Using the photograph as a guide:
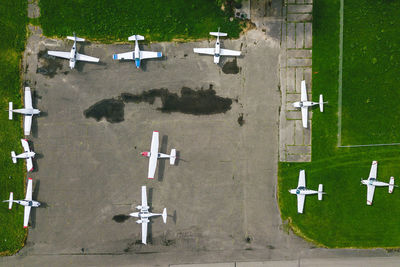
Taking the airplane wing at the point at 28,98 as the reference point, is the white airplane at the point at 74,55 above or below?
above

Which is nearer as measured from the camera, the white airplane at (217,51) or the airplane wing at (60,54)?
the white airplane at (217,51)

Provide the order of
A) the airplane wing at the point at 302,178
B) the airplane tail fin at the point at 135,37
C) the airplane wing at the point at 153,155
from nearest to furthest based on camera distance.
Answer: the airplane tail fin at the point at 135,37 → the airplane wing at the point at 153,155 → the airplane wing at the point at 302,178

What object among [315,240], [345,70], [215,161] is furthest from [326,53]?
[315,240]

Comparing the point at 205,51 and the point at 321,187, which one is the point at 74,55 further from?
the point at 321,187

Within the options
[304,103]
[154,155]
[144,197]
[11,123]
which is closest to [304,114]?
[304,103]

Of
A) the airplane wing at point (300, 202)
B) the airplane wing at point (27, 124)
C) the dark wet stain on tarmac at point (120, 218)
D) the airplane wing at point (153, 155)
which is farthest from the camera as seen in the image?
the dark wet stain on tarmac at point (120, 218)

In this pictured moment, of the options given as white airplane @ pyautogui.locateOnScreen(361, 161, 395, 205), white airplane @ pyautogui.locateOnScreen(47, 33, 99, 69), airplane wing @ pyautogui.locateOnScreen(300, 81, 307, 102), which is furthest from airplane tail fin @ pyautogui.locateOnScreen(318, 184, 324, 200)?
white airplane @ pyautogui.locateOnScreen(47, 33, 99, 69)

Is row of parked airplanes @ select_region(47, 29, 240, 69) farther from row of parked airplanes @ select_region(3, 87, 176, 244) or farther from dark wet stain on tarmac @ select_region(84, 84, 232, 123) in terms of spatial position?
row of parked airplanes @ select_region(3, 87, 176, 244)

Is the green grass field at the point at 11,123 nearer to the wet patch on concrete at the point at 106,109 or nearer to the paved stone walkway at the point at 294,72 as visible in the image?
the wet patch on concrete at the point at 106,109

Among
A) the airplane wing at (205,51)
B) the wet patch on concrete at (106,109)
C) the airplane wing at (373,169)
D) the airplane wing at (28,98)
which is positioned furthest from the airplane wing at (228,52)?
the airplane wing at (28,98)
